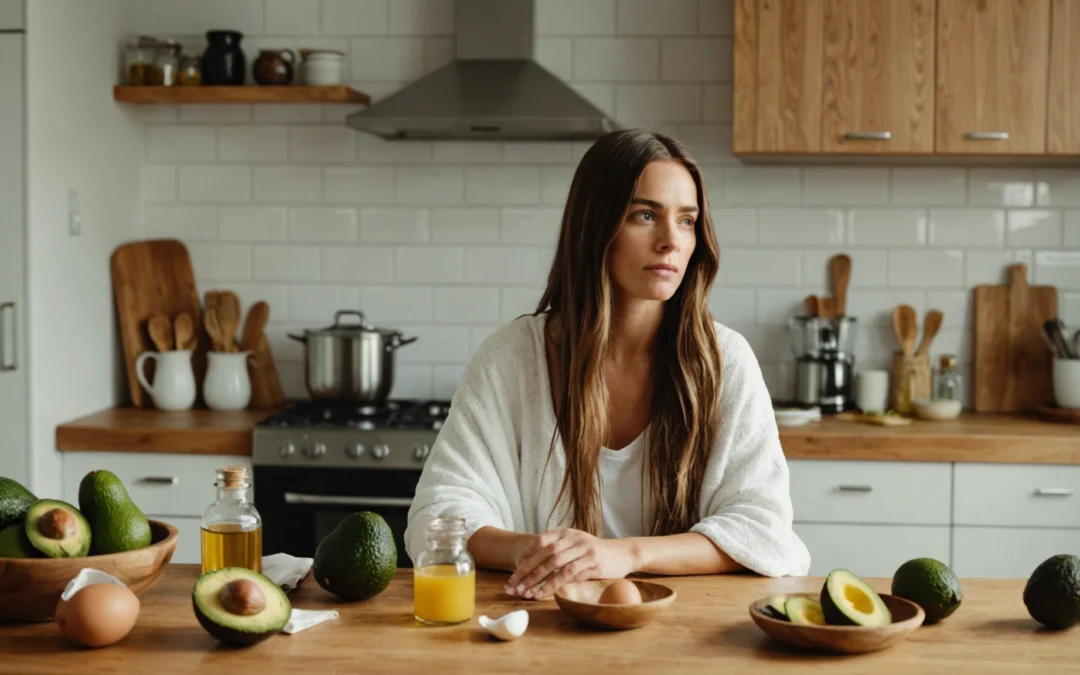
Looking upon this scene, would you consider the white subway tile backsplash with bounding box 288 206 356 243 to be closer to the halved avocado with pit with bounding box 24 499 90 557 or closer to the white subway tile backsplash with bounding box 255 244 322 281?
the white subway tile backsplash with bounding box 255 244 322 281

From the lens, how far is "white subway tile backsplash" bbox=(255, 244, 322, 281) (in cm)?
446

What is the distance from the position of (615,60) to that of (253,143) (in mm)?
1281

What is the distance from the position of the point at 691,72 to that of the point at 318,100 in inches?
48.6

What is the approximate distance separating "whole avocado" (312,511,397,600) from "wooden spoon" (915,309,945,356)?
2.82m

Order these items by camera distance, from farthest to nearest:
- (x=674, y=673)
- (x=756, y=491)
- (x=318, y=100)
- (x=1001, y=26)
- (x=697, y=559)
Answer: (x=318, y=100) < (x=1001, y=26) < (x=756, y=491) < (x=697, y=559) < (x=674, y=673)

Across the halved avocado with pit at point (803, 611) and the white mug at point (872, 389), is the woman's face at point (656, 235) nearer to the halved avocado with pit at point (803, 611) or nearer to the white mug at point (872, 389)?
the halved avocado with pit at point (803, 611)

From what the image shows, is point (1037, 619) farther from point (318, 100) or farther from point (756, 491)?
point (318, 100)

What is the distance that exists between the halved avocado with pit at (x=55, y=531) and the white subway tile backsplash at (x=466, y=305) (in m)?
2.72

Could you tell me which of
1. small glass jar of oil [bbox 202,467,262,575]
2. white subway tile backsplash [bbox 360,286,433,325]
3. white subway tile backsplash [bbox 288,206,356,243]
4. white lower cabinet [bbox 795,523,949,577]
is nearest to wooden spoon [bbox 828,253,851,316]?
white lower cabinet [bbox 795,523,949,577]

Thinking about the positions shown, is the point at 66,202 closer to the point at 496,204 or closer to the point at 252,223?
the point at 252,223

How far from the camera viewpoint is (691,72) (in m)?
4.29

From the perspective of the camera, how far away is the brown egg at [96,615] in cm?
161

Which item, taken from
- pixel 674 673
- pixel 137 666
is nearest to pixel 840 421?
pixel 674 673

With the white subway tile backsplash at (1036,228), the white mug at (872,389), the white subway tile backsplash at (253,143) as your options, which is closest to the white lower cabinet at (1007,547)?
the white mug at (872,389)
